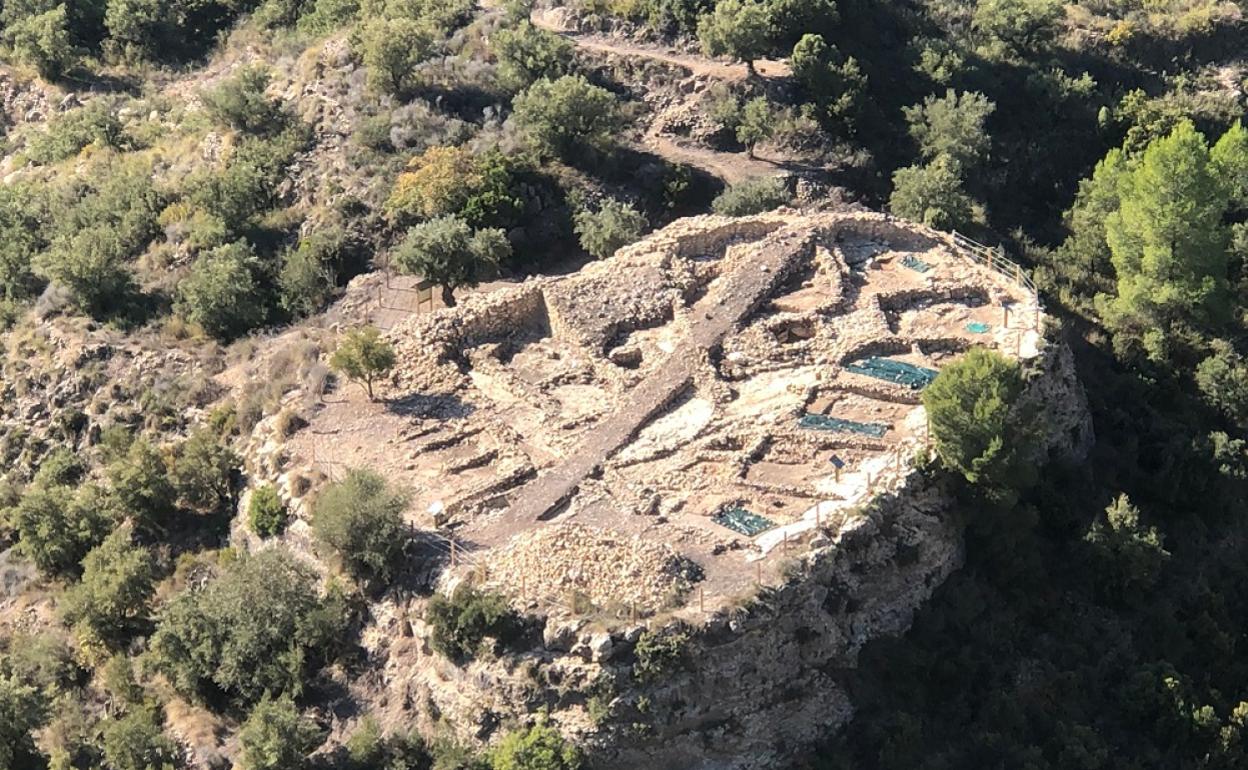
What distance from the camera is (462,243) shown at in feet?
181

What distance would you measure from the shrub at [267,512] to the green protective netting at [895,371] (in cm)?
2172

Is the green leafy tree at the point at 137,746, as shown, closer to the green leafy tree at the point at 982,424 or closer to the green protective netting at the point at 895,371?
the green leafy tree at the point at 982,424

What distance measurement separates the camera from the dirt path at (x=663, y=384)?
140 ft

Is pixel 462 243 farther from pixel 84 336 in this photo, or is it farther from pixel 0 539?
pixel 0 539

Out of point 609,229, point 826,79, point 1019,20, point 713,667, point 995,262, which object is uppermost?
point 1019,20

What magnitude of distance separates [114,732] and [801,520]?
2304 cm

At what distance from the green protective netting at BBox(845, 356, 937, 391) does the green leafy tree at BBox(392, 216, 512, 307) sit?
57.3 feet

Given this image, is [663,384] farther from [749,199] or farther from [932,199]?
[932,199]

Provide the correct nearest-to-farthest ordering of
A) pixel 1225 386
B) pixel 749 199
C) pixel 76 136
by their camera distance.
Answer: pixel 1225 386, pixel 749 199, pixel 76 136

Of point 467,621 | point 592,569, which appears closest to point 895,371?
point 592,569

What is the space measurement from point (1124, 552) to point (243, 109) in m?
49.7

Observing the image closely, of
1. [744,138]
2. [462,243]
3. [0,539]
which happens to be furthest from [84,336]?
[744,138]

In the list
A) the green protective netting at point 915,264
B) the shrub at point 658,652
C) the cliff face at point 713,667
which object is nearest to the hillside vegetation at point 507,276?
the cliff face at point 713,667

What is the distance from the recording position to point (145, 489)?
4772cm
